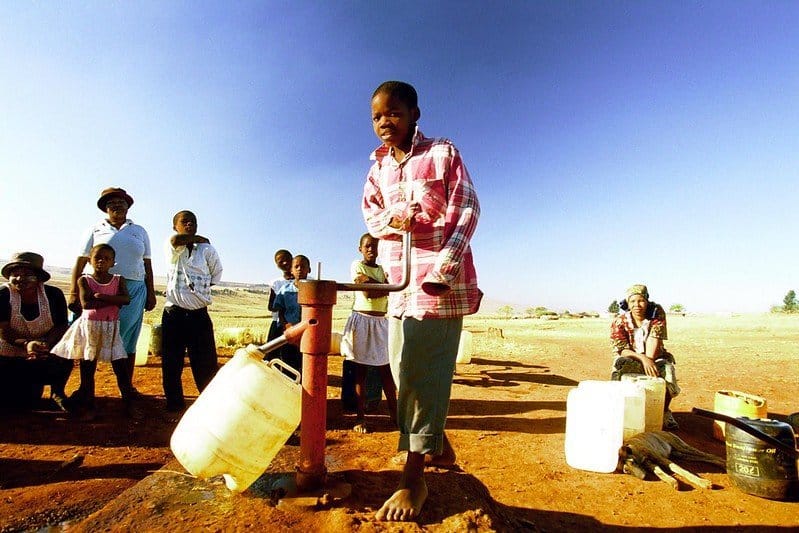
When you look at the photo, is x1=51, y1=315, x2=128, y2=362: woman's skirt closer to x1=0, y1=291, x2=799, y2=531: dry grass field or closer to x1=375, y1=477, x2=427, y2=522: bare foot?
x1=0, y1=291, x2=799, y2=531: dry grass field

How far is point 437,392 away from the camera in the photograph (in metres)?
2.02

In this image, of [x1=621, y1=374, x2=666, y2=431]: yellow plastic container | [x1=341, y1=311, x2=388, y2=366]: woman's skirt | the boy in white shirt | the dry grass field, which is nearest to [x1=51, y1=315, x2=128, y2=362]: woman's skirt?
the boy in white shirt

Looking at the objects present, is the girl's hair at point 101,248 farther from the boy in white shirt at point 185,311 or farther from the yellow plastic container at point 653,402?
the yellow plastic container at point 653,402

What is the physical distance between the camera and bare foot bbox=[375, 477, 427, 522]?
186 centimetres

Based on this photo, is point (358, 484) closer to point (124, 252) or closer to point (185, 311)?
point (185, 311)

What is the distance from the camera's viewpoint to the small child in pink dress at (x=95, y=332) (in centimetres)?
394

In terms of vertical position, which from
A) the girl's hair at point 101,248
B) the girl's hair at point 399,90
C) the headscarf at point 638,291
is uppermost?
the girl's hair at point 399,90

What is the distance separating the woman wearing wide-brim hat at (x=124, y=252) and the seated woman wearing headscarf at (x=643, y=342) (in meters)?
4.86

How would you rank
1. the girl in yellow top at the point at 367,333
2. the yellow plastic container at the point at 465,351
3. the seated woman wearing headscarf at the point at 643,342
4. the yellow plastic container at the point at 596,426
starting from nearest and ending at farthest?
the yellow plastic container at the point at 596,426
the girl in yellow top at the point at 367,333
the seated woman wearing headscarf at the point at 643,342
the yellow plastic container at the point at 465,351

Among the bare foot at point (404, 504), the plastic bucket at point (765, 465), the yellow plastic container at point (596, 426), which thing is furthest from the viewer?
the yellow plastic container at point (596, 426)

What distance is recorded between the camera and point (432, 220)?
6.83 feet

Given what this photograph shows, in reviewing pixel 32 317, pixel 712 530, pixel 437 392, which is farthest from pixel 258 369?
pixel 32 317

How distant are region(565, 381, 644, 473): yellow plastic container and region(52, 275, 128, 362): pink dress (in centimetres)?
390

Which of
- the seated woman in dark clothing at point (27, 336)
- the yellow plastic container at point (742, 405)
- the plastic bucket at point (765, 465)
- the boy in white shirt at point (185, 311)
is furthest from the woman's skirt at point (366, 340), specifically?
the yellow plastic container at point (742, 405)
